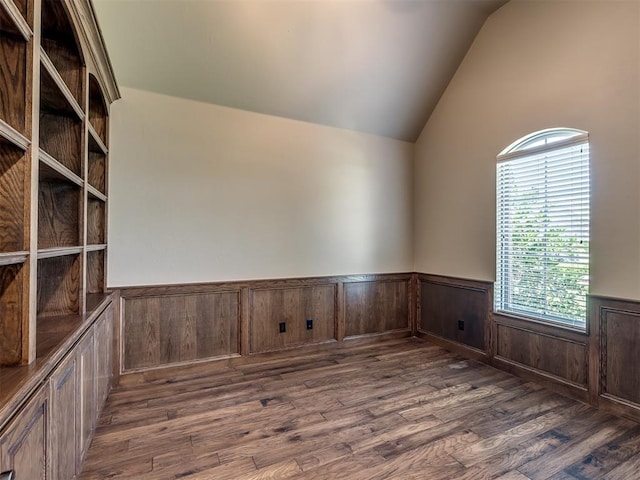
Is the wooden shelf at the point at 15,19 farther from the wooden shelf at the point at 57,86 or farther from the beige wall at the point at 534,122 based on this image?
the beige wall at the point at 534,122

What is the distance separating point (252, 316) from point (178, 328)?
69 centimetres

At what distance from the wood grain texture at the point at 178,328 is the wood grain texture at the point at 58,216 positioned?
3.49ft

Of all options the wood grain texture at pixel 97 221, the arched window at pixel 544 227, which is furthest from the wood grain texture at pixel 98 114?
the arched window at pixel 544 227

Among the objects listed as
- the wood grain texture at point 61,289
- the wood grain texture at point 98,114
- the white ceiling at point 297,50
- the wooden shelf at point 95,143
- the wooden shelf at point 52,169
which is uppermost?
the white ceiling at point 297,50

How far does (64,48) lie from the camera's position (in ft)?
6.31

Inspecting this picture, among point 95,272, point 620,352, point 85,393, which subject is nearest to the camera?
point 85,393

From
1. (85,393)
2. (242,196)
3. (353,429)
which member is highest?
(242,196)

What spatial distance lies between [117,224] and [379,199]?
2804 mm

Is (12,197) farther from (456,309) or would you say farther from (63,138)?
(456,309)

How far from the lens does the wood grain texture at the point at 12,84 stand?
119 centimetres

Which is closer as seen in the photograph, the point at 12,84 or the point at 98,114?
the point at 12,84

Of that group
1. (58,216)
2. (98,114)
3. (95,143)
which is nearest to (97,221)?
(95,143)

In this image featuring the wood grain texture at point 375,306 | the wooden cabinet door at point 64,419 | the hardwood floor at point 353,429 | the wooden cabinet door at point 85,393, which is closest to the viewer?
the wooden cabinet door at point 64,419

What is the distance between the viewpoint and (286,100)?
3348mm
